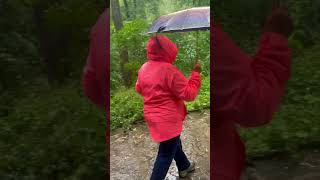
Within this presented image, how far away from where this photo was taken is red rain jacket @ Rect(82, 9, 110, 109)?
264 cm

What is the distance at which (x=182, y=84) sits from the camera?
10.4 ft

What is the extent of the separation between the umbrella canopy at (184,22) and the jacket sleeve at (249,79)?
1.58m

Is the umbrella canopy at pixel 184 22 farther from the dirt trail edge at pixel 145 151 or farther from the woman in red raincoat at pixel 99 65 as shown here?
the woman in red raincoat at pixel 99 65

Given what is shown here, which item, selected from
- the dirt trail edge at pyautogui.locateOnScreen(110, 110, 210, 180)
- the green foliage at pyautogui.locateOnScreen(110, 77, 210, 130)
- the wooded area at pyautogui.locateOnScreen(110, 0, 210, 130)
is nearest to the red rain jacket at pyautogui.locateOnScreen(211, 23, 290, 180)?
the dirt trail edge at pyautogui.locateOnScreen(110, 110, 210, 180)

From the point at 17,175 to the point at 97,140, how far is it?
0.57 meters

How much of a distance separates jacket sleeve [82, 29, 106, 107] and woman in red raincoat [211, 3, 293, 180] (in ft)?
2.39

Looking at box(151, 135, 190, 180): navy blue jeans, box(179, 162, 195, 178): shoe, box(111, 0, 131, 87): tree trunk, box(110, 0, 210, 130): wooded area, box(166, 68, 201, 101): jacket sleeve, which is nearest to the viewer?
box(166, 68, 201, 101): jacket sleeve

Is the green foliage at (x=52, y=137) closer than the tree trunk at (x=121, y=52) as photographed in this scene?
Yes

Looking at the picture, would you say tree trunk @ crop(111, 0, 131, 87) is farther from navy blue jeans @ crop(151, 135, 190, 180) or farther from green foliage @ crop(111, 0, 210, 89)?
navy blue jeans @ crop(151, 135, 190, 180)

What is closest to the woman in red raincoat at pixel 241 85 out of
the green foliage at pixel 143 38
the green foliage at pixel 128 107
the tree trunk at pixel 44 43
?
the tree trunk at pixel 44 43

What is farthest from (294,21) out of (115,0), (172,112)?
(115,0)

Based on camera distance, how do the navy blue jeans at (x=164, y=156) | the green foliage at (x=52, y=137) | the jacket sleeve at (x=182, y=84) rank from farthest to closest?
1. the navy blue jeans at (x=164, y=156)
2. the jacket sleeve at (x=182, y=84)
3. the green foliage at (x=52, y=137)

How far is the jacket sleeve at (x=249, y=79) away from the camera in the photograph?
2.60 meters

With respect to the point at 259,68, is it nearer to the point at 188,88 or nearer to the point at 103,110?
the point at 188,88
